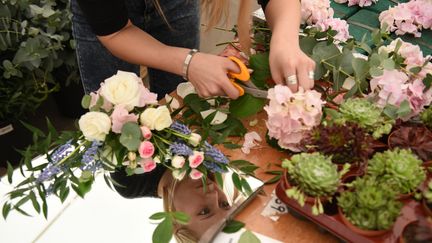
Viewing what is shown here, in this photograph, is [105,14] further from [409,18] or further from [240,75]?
[409,18]

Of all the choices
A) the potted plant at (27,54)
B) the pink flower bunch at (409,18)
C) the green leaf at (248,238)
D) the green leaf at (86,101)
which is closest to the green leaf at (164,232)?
the green leaf at (248,238)

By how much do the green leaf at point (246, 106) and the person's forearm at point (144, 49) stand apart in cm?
15

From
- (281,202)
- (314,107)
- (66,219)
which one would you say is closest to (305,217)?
(281,202)

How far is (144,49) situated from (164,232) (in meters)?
0.43

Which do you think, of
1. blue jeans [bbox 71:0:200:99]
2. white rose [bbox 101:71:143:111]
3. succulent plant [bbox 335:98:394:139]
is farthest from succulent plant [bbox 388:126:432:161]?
blue jeans [bbox 71:0:200:99]

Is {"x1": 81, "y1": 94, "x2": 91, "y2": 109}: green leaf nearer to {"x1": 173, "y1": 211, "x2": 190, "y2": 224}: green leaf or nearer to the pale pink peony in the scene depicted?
the pale pink peony

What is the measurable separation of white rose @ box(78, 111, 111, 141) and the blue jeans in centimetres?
51

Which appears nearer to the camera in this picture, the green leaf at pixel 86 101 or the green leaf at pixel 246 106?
the green leaf at pixel 86 101

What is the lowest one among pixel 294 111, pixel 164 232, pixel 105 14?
pixel 164 232

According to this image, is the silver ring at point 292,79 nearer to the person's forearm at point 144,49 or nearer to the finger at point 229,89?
the finger at point 229,89

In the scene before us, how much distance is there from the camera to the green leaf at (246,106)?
88cm

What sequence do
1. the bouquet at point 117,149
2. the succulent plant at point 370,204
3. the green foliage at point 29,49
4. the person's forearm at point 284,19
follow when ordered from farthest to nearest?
the green foliage at point 29,49 < the person's forearm at point 284,19 < the bouquet at point 117,149 < the succulent plant at point 370,204

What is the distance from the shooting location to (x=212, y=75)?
2.78 ft

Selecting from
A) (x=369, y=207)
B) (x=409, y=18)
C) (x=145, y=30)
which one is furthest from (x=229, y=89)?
(x=409, y=18)
